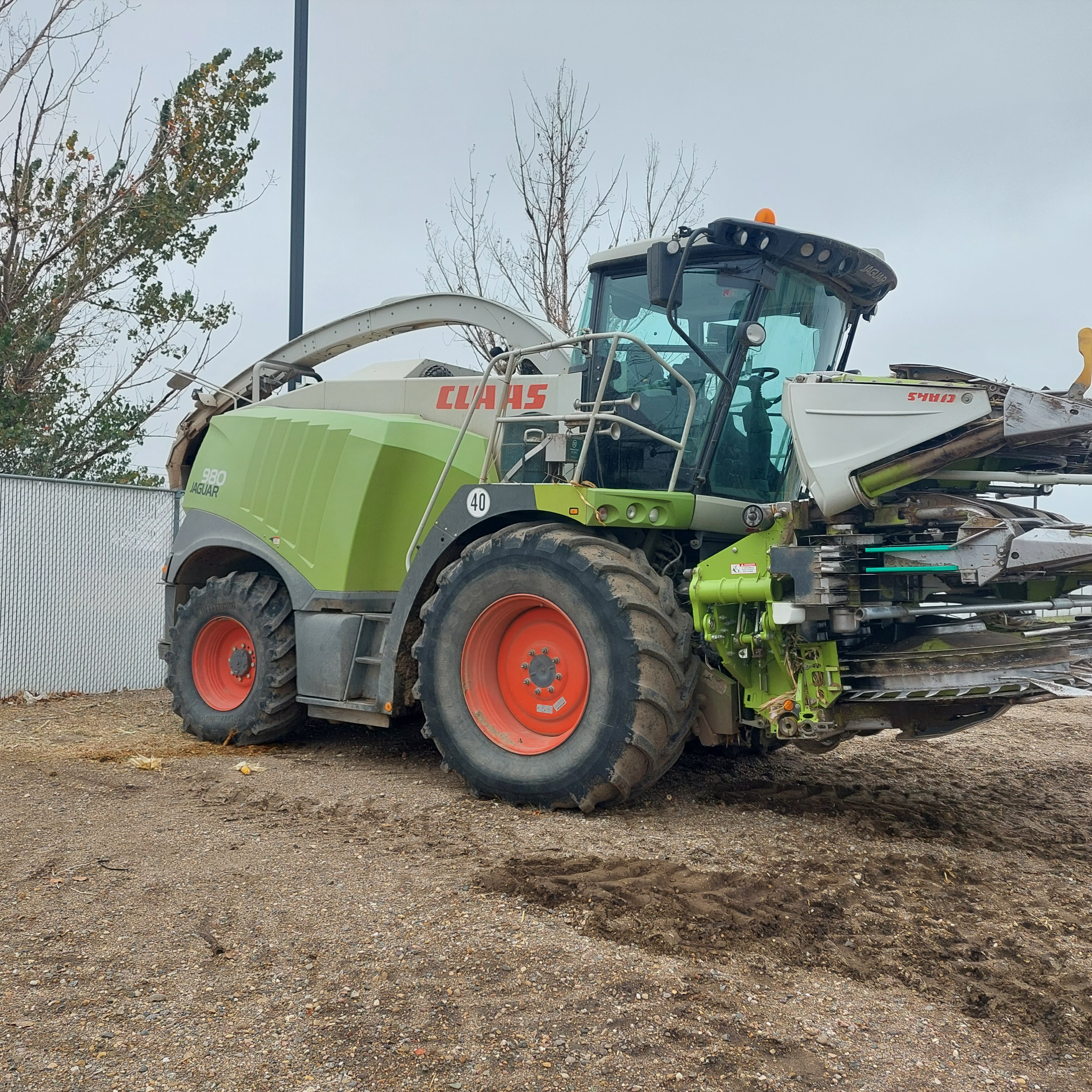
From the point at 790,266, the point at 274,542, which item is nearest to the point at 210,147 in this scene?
the point at 274,542

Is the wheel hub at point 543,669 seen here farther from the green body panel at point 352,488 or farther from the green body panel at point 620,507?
the green body panel at point 352,488

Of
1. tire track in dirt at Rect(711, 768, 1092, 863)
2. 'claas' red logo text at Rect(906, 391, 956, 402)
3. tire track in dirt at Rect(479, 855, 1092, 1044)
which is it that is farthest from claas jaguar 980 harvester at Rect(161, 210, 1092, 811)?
tire track in dirt at Rect(479, 855, 1092, 1044)

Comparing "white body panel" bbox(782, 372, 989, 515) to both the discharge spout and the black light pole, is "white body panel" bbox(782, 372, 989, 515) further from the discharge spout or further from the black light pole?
the black light pole

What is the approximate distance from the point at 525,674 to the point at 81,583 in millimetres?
6687

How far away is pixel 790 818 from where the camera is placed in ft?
17.4

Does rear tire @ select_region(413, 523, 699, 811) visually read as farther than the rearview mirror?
No

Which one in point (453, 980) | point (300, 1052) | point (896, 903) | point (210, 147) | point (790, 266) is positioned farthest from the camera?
point (210, 147)

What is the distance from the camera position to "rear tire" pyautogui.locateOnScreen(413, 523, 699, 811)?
16.6 ft

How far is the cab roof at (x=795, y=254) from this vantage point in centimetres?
548

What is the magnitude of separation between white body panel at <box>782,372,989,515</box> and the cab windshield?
2.87 ft

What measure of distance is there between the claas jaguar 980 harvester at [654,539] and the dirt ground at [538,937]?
1.95ft

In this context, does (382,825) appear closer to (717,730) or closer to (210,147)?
(717,730)

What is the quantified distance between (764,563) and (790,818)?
4.29 feet

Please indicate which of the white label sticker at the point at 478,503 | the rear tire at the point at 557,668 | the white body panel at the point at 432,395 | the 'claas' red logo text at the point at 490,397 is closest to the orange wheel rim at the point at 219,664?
the white body panel at the point at 432,395
